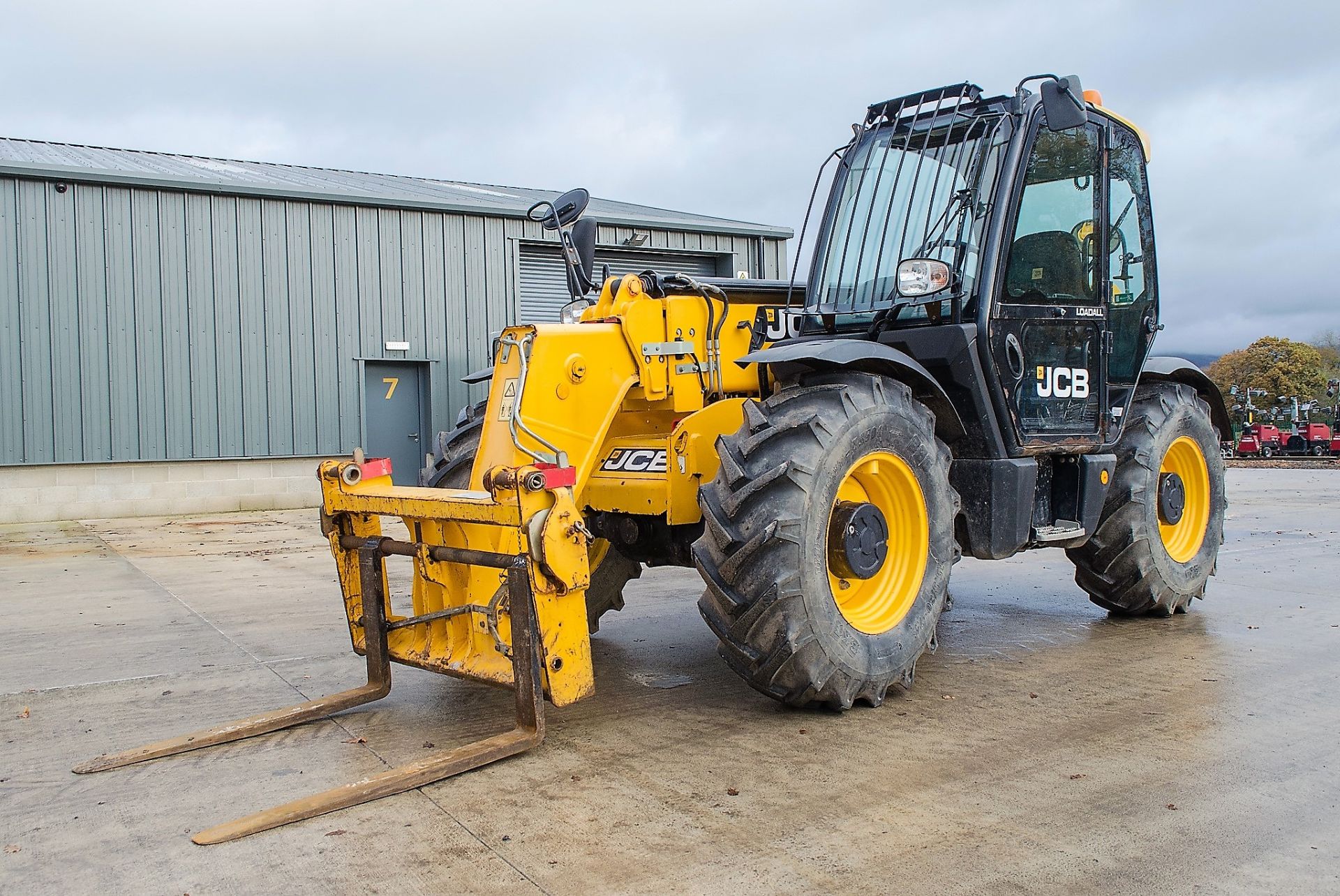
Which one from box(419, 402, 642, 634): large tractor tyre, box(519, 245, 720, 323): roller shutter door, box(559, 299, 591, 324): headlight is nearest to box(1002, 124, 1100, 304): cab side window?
box(559, 299, 591, 324): headlight

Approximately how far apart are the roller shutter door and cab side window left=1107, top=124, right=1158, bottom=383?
11.4 m

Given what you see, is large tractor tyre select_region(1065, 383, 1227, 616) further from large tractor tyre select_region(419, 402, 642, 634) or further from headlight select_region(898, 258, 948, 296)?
large tractor tyre select_region(419, 402, 642, 634)

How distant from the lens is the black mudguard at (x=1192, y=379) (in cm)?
684

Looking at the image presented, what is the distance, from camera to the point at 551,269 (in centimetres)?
1847

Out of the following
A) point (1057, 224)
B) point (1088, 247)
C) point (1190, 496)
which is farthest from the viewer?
point (1190, 496)

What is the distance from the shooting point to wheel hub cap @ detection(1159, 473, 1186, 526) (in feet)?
22.0

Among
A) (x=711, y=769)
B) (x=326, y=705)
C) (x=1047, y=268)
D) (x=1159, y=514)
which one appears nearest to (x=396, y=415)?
(x=1159, y=514)

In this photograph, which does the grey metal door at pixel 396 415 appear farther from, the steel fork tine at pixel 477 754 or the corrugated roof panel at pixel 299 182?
the steel fork tine at pixel 477 754

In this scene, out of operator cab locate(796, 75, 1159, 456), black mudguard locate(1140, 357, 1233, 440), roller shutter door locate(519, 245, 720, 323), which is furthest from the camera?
roller shutter door locate(519, 245, 720, 323)

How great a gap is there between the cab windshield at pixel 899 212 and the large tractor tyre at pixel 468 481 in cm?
176

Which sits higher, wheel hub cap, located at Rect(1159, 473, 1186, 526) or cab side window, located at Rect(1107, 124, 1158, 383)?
cab side window, located at Rect(1107, 124, 1158, 383)

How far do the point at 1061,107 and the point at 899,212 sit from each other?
0.94 metres

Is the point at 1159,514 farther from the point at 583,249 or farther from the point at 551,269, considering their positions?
the point at 551,269

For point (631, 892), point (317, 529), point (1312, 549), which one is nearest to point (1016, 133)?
point (631, 892)
